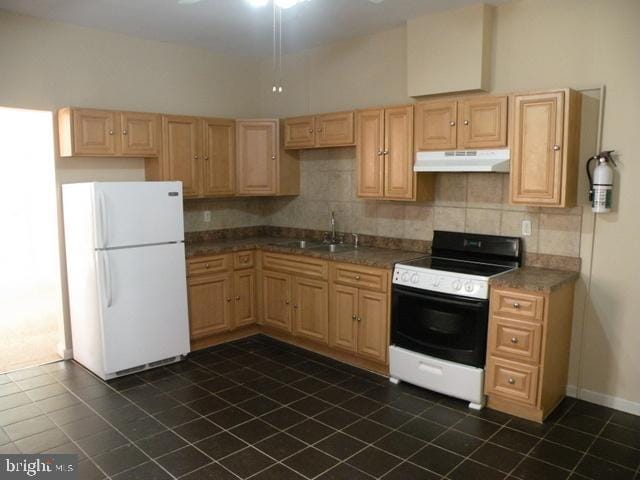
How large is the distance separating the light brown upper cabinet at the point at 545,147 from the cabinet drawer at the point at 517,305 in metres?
0.63

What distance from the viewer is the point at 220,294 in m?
4.68

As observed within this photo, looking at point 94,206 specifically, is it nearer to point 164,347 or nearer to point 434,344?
point 164,347

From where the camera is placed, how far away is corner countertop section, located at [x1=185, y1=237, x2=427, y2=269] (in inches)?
156

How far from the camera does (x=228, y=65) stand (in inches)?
209

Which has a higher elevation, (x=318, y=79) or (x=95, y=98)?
(x=318, y=79)

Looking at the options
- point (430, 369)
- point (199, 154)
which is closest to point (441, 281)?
point (430, 369)

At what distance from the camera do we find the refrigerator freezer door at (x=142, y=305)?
12.6 ft

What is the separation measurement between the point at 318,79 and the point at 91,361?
3.34 meters

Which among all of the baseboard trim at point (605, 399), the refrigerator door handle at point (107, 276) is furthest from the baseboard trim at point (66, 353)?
the baseboard trim at point (605, 399)

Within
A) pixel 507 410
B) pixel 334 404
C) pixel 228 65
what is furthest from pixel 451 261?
pixel 228 65

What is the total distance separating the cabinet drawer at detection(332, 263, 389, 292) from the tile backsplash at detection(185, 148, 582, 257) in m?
0.66

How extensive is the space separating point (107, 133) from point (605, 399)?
4.29 metres

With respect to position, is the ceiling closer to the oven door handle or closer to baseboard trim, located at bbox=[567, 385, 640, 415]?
the oven door handle

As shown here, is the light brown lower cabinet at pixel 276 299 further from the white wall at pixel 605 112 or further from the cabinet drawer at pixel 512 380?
the white wall at pixel 605 112
